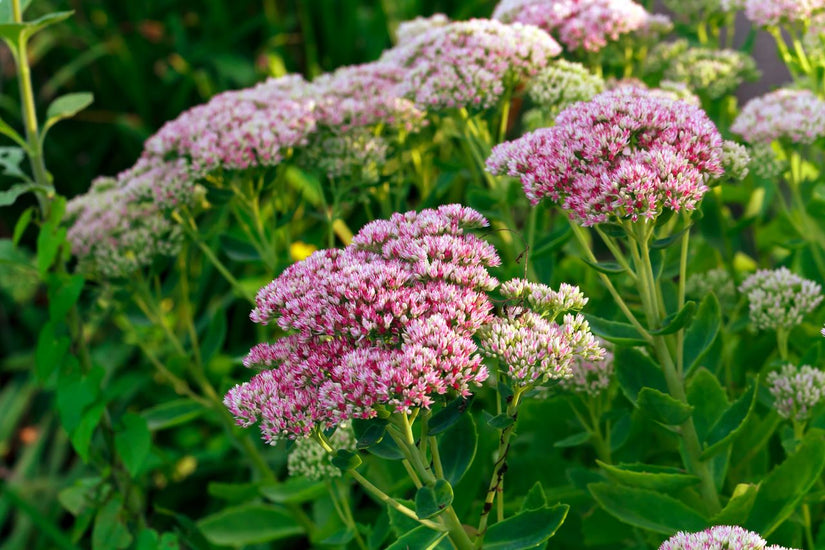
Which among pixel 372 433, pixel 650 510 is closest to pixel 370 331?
pixel 372 433

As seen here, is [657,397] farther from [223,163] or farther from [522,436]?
[223,163]

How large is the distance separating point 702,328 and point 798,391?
0.17 meters

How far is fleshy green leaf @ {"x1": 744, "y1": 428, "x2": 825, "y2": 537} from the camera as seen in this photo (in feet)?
3.88

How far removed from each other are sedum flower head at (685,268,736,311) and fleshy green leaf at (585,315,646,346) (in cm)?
52

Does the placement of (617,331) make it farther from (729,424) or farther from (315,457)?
(315,457)

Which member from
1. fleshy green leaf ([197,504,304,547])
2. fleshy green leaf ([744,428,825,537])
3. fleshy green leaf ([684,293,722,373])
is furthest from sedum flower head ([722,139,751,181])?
fleshy green leaf ([197,504,304,547])

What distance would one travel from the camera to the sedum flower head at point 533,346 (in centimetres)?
96

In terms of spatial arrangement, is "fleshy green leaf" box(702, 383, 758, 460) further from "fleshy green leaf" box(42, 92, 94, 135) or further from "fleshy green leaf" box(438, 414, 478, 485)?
"fleshy green leaf" box(42, 92, 94, 135)

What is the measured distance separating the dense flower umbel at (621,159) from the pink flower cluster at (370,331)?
0.45ft

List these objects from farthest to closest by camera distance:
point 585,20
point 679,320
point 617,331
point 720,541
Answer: point 585,20
point 617,331
point 679,320
point 720,541

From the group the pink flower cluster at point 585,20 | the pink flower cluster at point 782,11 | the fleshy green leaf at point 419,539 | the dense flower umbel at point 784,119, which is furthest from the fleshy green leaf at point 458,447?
the pink flower cluster at point 782,11

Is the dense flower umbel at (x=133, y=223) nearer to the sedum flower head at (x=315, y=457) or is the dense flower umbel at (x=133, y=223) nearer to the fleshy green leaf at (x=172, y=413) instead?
the fleshy green leaf at (x=172, y=413)

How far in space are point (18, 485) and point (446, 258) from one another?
2.18m

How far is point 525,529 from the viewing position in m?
1.06
